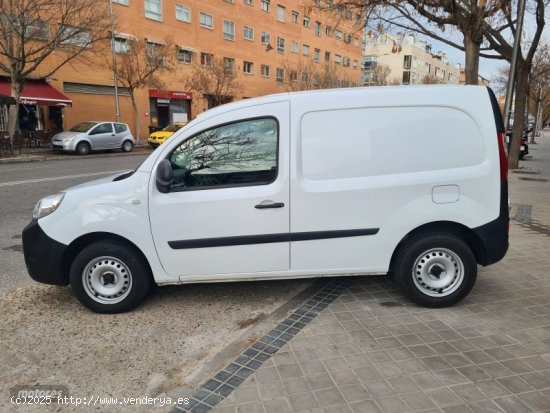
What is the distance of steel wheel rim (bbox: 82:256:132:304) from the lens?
3.90 m

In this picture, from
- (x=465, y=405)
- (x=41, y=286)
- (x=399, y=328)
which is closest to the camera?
(x=465, y=405)

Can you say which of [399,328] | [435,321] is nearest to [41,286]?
[399,328]

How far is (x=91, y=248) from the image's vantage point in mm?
3852

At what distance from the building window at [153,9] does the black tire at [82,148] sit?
1520 cm

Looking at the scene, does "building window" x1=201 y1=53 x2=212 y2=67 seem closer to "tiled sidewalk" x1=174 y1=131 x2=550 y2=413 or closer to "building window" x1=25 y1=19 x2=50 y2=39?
"building window" x1=25 y1=19 x2=50 y2=39

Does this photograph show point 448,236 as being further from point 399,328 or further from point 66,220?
point 66,220

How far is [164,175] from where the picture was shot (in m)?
3.68

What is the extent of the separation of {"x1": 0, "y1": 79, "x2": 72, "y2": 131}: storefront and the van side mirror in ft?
77.4

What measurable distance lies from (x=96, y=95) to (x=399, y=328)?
30656 millimetres

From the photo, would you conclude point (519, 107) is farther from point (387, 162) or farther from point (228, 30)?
point (228, 30)

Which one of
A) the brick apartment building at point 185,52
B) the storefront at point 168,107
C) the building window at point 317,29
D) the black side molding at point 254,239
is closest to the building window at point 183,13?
the brick apartment building at point 185,52

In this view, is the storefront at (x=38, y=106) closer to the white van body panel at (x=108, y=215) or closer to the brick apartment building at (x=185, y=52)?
the brick apartment building at (x=185, y=52)

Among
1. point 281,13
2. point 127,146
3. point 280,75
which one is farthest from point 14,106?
point 281,13

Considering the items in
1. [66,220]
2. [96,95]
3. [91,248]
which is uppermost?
[96,95]
